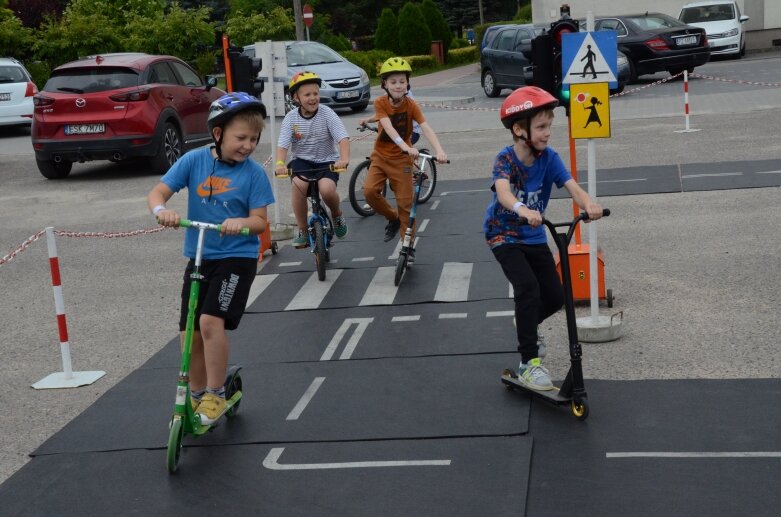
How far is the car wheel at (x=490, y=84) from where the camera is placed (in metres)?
29.0

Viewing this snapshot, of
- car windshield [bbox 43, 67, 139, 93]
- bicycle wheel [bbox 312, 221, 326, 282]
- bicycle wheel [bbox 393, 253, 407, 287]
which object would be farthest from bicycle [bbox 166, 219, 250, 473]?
car windshield [bbox 43, 67, 139, 93]

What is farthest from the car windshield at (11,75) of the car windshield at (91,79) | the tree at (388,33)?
the tree at (388,33)

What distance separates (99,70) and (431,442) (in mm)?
13450

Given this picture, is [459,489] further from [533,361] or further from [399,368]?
[399,368]

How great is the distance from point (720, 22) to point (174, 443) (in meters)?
32.3

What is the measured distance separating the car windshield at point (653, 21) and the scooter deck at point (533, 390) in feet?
76.4

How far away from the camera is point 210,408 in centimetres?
600

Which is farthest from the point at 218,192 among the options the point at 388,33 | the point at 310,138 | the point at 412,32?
the point at 388,33

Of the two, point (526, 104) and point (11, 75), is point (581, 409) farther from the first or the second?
point (11, 75)

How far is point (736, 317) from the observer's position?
7887 mm

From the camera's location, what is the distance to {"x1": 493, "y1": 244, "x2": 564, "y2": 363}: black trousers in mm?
6387

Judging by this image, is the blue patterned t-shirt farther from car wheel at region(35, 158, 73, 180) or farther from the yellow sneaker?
car wheel at region(35, 158, 73, 180)

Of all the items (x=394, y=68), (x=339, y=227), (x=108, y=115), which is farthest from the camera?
(x=108, y=115)

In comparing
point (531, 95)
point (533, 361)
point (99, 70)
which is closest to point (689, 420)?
point (533, 361)
